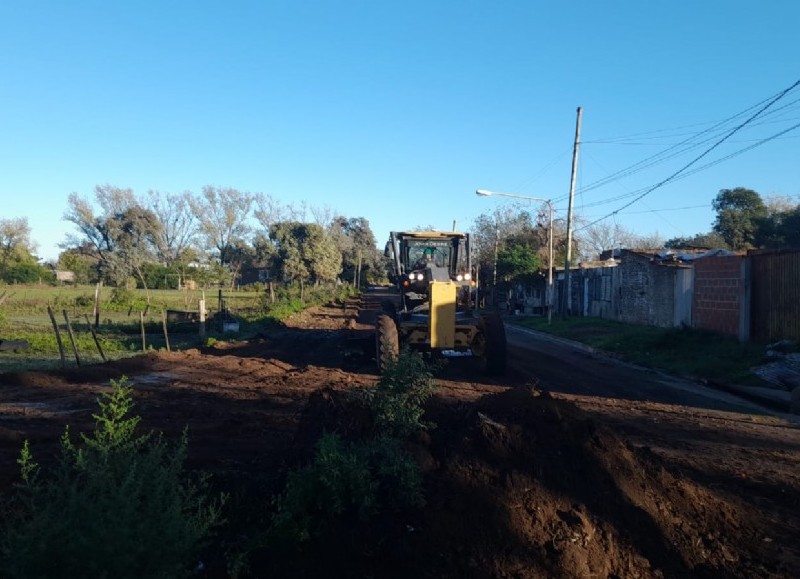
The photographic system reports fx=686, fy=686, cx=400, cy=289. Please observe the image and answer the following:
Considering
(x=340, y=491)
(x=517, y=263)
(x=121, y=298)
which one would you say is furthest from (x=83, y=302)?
(x=340, y=491)

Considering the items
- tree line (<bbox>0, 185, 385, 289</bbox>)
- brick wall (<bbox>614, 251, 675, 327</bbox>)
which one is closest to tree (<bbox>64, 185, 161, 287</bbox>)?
tree line (<bbox>0, 185, 385, 289</bbox>)

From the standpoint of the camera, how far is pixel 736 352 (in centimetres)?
1692

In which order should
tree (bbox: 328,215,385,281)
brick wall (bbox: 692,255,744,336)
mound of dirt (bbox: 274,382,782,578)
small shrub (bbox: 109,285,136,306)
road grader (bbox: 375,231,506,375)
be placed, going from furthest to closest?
1. tree (bbox: 328,215,385,281)
2. small shrub (bbox: 109,285,136,306)
3. brick wall (bbox: 692,255,744,336)
4. road grader (bbox: 375,231,506,375)
5. mound of dirt (bbox: 274,382,782,578)

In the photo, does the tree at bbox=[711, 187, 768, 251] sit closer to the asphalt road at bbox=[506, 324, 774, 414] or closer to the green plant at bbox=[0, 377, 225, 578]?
the asphalt road at bbox=[506, 324, 774, 414]

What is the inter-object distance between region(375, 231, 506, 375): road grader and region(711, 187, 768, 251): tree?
3376 centimetres

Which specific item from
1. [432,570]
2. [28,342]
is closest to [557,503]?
[432,570]

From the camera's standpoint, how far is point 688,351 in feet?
61.9

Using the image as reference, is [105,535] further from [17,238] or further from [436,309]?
[17,238]

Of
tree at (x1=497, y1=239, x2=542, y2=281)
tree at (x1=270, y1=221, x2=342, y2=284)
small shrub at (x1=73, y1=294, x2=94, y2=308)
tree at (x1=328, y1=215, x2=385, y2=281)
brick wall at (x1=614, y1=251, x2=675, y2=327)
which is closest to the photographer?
brick wall at (x1=614, y1=251, x2=675, y2=327)

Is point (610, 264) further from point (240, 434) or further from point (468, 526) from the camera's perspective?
point (468, 526)

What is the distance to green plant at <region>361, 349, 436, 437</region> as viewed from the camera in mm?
6000

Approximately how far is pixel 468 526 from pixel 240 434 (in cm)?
467

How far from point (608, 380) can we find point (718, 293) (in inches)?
249

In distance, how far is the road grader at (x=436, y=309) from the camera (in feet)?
47.5
